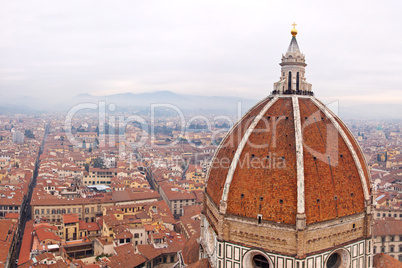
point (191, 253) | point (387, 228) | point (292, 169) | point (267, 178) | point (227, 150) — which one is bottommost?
point (387, 228)

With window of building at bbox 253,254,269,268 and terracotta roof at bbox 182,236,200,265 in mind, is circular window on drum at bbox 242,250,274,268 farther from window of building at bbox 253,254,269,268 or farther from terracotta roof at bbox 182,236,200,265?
terracotta roof at bbox 182,236,200,265

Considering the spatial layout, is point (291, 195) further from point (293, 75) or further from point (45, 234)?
point (45, 234)

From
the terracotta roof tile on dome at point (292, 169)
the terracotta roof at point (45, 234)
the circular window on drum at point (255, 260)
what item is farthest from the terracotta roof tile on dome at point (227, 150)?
the terracotta roof at point (45, 234)

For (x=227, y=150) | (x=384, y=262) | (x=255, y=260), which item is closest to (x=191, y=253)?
(x=255, y=260)

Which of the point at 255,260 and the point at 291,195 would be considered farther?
the point at 255,260

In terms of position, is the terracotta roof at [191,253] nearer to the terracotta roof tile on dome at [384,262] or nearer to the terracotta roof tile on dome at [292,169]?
the terracotta roof tile on dome at [292,169]

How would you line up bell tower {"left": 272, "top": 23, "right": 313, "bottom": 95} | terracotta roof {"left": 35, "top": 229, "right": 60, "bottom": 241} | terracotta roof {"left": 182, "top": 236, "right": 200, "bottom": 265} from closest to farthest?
bell tower {"left": 272, "top": 23, "right": 313, "bottom": 95} → terracotta roof {"left": 182, "top": 236, "right": 200, "bottom": 265} → terracotta roof {"left": 35, "top": 229, "right": 60, "bottom": 241}

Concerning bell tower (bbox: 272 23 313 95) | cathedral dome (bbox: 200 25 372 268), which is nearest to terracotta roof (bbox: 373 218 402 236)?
cathedral dome (bbox: 200 25 372 268)
